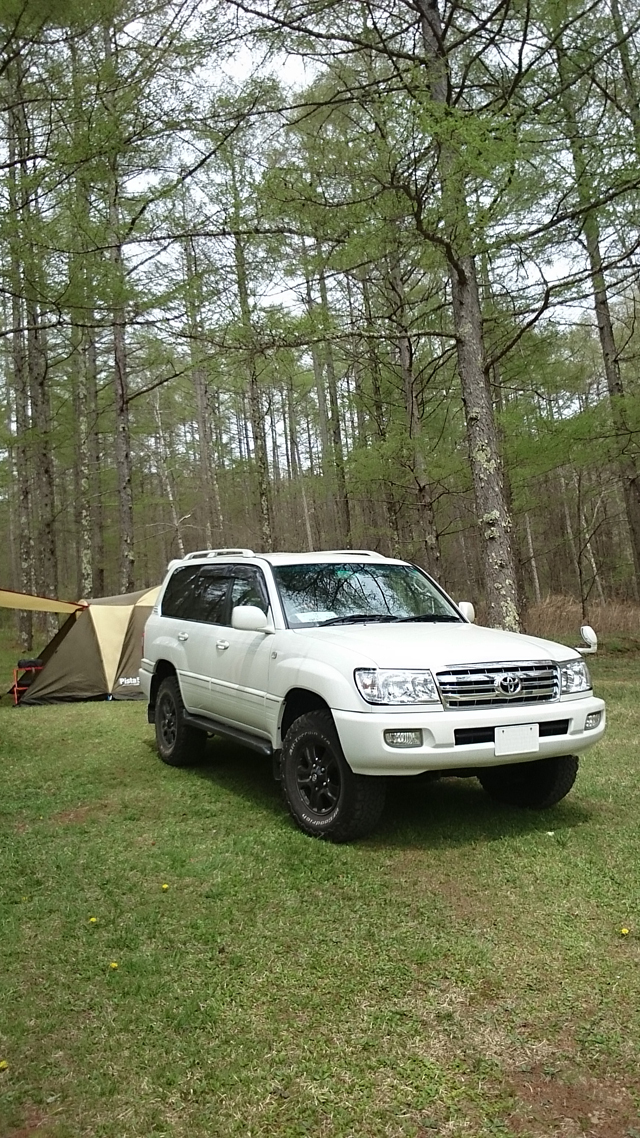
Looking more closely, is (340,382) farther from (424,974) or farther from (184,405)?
(424,974)

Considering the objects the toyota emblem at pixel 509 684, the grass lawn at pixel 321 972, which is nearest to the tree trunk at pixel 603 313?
the toyota emblem at pixel 509 684

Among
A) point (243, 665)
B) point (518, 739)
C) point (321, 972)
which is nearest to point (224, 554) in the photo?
point (243, 665)

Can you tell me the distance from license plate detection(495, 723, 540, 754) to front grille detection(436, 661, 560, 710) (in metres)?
0.13

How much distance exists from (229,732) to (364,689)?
1738 millimetres

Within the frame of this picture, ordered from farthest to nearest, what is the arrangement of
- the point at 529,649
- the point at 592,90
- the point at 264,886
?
the point at 592,90, the point at 529,649, the point at 264,886

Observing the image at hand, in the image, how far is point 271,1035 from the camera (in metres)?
2.54

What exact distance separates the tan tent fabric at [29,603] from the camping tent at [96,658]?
379mm

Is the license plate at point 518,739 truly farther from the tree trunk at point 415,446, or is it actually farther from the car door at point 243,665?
the tree trunk at point 415,446

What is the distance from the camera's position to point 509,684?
4.13 meters

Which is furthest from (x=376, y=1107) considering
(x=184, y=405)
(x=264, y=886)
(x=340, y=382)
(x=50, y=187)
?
(x=184, y=405)

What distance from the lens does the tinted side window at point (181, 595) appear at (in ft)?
21.6

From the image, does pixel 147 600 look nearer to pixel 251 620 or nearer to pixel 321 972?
pixel 251 620

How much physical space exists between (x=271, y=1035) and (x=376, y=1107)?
1.57 feet

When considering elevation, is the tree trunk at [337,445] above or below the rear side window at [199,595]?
above
